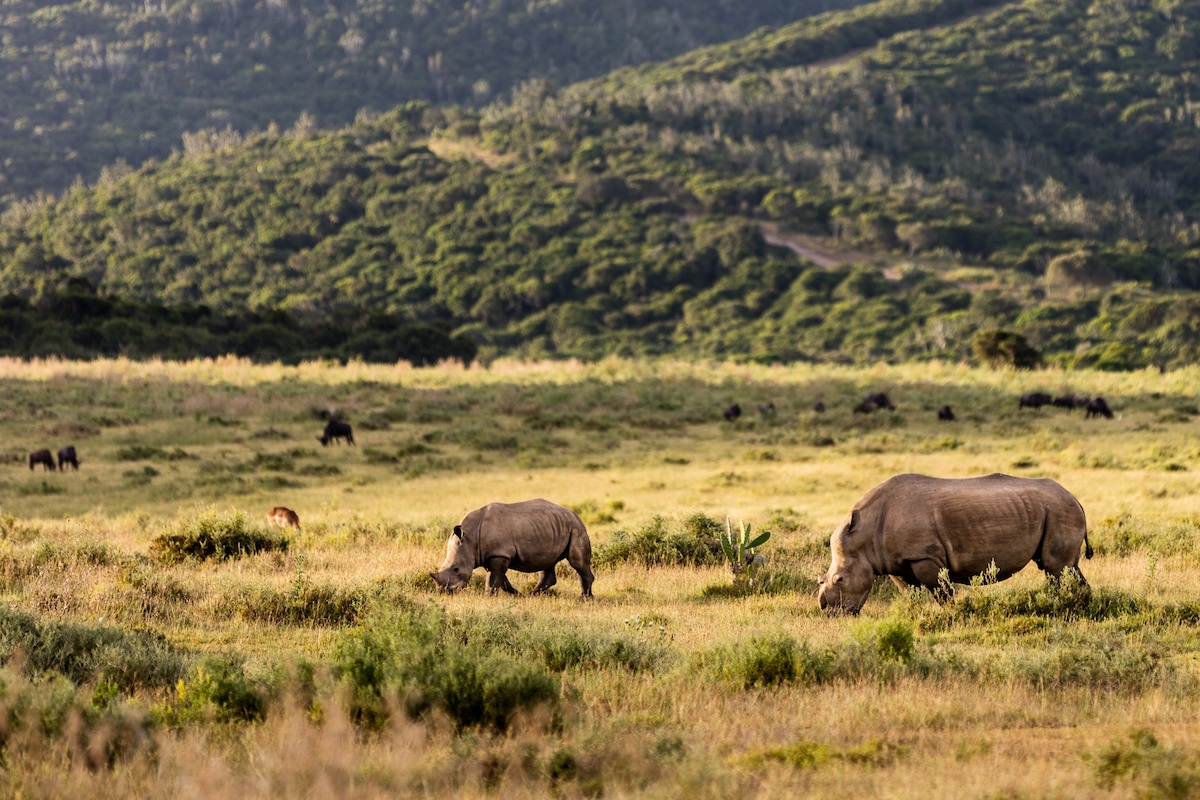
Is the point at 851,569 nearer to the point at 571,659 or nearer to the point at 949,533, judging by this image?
the point at 949,533

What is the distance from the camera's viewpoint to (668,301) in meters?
105

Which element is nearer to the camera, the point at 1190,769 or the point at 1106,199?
the point at 1190,769

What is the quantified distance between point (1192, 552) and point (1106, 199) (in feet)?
477

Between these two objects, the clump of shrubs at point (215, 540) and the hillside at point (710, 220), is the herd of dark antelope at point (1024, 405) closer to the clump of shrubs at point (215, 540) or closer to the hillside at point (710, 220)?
the clump of shrubs at point (215, 540)

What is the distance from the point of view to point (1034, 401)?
39.5 metres

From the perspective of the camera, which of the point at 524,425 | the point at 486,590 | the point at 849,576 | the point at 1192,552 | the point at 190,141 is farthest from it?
the point at 190,141

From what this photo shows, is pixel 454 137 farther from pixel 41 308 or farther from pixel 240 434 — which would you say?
pixel 240 434

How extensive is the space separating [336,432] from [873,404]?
1910 centimetres

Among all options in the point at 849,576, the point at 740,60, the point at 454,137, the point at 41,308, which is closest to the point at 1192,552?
the point at 849,576

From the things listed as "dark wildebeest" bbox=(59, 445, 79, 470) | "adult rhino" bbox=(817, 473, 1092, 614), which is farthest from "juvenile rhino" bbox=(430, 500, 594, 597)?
"dark wildebeest" bbox=(59, 445, 79, 470)

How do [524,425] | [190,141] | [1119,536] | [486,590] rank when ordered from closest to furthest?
[486,590] → [1119,536] → [524,425] → [190,141]

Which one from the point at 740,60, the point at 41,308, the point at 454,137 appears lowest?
the point at 41,308

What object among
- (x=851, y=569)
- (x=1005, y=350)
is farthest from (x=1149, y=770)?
(x=1005, y=350)

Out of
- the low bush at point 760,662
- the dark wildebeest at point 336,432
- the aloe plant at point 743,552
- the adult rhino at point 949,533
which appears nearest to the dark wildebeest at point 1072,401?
the dark wildebeest at point 336,432
